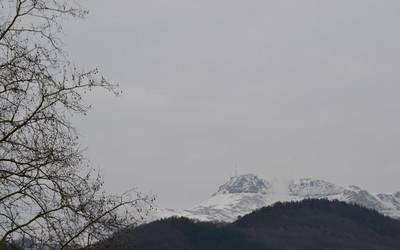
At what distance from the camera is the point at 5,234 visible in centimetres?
1165

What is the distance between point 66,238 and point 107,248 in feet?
2.34

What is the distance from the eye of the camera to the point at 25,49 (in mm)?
12203

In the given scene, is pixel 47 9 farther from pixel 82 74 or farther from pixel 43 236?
pixel 43 236

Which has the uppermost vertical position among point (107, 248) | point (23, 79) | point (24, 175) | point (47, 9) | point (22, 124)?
point (47, 9)

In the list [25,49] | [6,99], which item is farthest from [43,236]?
[25,49]

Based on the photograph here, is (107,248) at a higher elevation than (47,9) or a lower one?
lower

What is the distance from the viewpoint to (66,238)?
1209 centimetres

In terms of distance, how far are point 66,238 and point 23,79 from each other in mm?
2714

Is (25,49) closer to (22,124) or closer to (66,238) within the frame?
(22,124)

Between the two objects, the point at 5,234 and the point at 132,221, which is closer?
the point at 5,234

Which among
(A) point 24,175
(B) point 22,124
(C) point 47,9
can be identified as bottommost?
(A) point 24,175

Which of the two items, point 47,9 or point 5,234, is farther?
point 47,9

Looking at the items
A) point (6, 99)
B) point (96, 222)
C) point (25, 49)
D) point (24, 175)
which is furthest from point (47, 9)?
point (96, 222)

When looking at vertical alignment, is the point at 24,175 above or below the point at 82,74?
below
